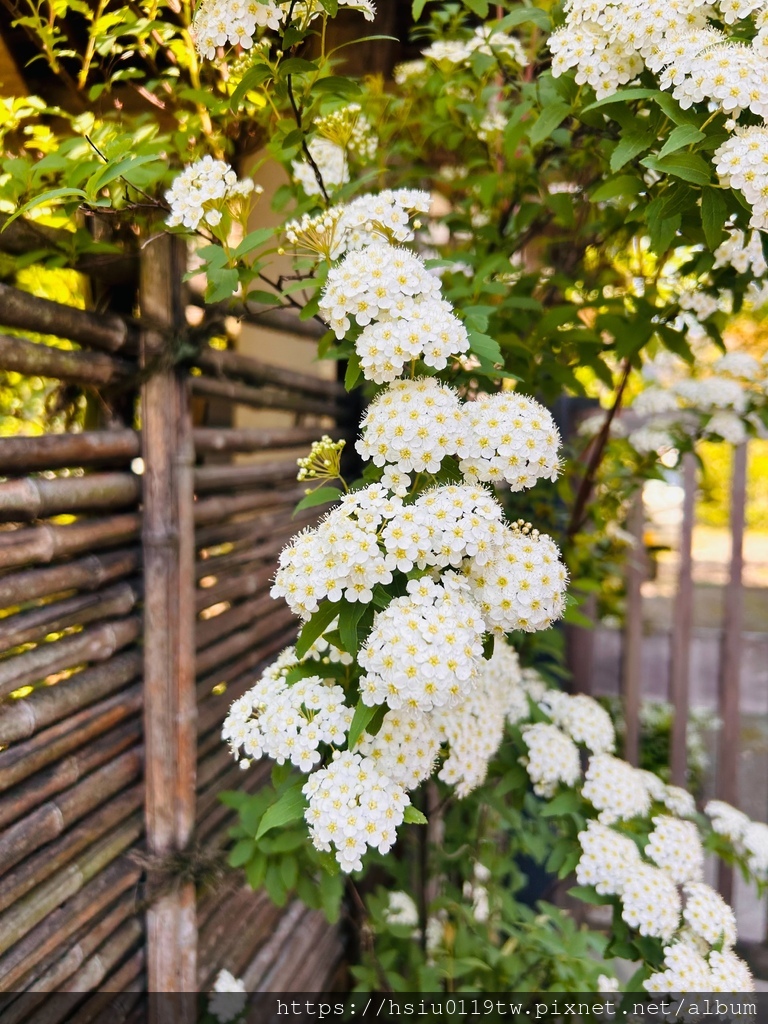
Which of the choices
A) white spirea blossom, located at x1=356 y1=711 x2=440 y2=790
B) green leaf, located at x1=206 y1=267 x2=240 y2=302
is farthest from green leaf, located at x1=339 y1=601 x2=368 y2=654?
green leaf, located at x1=206 y1=267 x2=240 y2=302

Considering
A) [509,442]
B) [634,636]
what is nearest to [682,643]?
[634,636]

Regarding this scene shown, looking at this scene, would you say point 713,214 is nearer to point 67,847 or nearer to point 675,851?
point 675,851

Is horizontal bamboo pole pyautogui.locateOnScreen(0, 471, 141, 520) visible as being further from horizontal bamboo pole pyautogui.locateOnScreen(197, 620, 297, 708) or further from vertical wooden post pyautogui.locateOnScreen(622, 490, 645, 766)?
vertical wooden post pyautogui.locateOnScreen(622, 490, 645, 766)

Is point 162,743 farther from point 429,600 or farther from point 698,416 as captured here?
point 698,416

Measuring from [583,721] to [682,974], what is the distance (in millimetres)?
492

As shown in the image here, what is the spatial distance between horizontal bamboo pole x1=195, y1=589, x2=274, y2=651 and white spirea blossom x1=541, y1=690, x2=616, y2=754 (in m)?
0.73

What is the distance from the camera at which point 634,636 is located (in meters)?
2.38

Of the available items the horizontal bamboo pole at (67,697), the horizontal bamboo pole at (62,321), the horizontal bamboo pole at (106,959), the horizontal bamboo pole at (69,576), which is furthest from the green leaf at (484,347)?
the horizontal bamboo pole at (106,959)

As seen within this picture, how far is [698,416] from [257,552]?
3.93ft

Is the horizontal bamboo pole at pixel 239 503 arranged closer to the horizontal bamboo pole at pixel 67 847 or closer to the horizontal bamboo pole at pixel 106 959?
the horizontal bamboo pole at pixel 67 847

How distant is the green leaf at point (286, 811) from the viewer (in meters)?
0.95

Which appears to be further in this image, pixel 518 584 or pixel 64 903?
pixel 64 903

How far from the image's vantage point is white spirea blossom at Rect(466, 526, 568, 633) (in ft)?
3.02

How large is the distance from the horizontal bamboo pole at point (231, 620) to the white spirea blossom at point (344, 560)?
62cm
